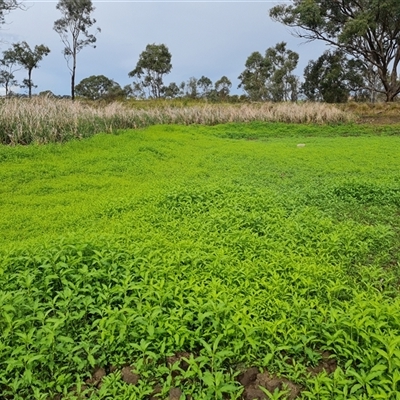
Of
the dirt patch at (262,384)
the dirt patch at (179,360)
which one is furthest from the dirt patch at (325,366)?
the dirt patch at (179,360)

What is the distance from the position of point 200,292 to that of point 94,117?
9.83 meters

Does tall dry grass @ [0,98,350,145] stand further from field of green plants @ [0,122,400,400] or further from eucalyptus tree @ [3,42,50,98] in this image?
eucalyptus tree @ [3,42,50,98]

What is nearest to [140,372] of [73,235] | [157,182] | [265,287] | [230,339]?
[230,339]

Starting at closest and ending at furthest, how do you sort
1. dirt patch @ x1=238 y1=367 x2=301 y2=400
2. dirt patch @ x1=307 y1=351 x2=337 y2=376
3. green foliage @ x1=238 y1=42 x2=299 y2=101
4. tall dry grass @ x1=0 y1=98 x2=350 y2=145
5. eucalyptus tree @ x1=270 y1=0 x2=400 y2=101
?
dirt patch @ x1=238 y1=367 x2=301 y2=400
dirt patch @ x1=307 y1=351 x2=337 y2=376
tall dry grass @ x1=0 y1=98 x2=350 y2=145
eucalyptus tree @ x1=270 y1=0 x2=400 y2=101
green foliage @ x1=238 y1=42 x2=299 y2=101

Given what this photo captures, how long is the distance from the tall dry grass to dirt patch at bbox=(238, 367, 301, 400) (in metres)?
8.41

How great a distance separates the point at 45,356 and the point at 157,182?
12.8 ft

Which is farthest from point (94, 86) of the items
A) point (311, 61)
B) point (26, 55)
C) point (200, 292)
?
point (200, 292)

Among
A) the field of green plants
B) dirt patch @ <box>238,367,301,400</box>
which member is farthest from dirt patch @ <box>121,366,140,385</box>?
dirt patch @ <box>238,367,301,400</box>

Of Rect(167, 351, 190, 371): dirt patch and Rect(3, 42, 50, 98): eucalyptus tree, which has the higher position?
Rect(3, 42, 50, 98): eucalyptus tree

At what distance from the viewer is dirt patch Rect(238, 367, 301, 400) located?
1780 mm

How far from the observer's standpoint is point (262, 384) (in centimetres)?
184

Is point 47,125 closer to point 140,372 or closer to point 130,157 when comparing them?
point 130,157

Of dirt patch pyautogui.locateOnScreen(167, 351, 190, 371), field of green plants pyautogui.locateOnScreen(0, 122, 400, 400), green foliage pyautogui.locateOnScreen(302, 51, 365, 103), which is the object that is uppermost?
green foliage pyautogui.locateOnScreen(302, 51, 365, 103)

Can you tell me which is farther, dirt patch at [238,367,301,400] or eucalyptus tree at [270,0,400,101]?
eucalyptus tree at [270,0,400,101]
